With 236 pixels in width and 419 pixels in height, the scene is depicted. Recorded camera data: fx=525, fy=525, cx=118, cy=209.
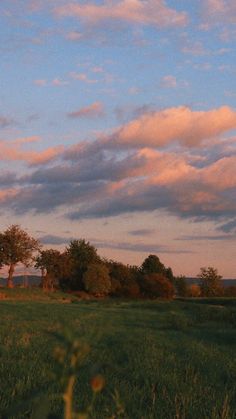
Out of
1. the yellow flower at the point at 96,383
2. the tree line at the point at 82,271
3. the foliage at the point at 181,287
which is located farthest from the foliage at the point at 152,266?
the yellow flower at the point at 96,383

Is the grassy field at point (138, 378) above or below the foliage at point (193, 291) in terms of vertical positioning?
below

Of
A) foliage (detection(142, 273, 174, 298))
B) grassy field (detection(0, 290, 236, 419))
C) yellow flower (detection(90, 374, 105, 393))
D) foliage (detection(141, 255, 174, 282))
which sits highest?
foliage (detection(141, 255, 174, 282))

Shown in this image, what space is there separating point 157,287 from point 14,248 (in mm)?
28541

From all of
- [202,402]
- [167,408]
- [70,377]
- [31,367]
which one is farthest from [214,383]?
[70,377]

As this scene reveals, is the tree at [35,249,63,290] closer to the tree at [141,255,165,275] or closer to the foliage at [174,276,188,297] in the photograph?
the tree at [141,255,165,275]

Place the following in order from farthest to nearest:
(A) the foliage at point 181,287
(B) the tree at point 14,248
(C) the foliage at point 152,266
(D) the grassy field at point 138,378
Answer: (A) the foliage at point 181,287
(C) the foliage at point 152,266
(B) the tree at point 14,248
(D) the grassy field at point 138,378

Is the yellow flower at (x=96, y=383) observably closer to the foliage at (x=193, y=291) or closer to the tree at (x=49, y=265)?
the tree at (x=49, y=265)

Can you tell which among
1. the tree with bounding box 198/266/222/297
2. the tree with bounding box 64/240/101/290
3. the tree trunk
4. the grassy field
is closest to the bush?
the tree with bounding box 198/266/222/297

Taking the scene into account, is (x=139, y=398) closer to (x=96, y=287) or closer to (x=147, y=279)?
(x=96, y=287)

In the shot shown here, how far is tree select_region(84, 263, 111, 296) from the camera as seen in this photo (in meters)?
93.4

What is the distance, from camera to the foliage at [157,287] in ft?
328

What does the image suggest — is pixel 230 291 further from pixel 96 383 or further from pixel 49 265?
pixel 96 383

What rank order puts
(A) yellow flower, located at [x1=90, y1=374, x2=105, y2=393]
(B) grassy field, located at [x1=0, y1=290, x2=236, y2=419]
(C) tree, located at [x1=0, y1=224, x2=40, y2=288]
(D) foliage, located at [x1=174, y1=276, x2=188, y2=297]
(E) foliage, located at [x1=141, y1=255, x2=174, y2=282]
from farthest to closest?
(D) foliage, located at [x1=174, y1=276, x2=188, y2=297] < (E) foliage, located at [x1=141, y1=255, x2=174, y2=282] < (C) tree, located at [x1=0, y1=224, x2=40, y2=288] < (B) grassy field, located at [x1=0, y1=290, x2=236, y2=419] < (A) yellow flower, located at [x1=90, y1=374, x2=105, y2=393]

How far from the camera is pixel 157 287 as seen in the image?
99938 millimetres
